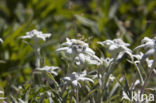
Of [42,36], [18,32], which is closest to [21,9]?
[18,32]

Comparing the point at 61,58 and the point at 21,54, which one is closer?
the point at 61,58

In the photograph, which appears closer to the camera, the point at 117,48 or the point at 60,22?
the point at 117,48

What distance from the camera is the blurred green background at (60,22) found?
241 centimetres

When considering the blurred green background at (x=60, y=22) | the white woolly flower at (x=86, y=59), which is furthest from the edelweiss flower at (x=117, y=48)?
the blurred green background at (x=60, y=22)

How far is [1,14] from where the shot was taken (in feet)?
11.3

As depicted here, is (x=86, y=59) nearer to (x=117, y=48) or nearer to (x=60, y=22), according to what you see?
(x=117, y=48)

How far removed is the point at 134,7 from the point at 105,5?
19.3 inches

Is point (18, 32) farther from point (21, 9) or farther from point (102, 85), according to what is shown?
point (102, 85)

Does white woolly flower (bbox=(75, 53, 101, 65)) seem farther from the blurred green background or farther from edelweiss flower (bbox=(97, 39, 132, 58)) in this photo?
the blurred green background

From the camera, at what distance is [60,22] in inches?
135

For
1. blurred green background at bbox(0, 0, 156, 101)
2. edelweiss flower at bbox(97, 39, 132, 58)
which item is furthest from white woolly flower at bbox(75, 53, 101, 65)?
blurred green background at bbox(0, 0, 156, 101)

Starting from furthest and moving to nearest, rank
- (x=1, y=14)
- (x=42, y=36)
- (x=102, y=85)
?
(x=1, y=14)
(x=42, y=36)
(x=102, y=85)

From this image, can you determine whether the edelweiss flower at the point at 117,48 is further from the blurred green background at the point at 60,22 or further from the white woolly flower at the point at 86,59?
the blurred green background at the point at 60,22

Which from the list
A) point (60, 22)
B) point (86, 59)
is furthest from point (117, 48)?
point (60, 22)
